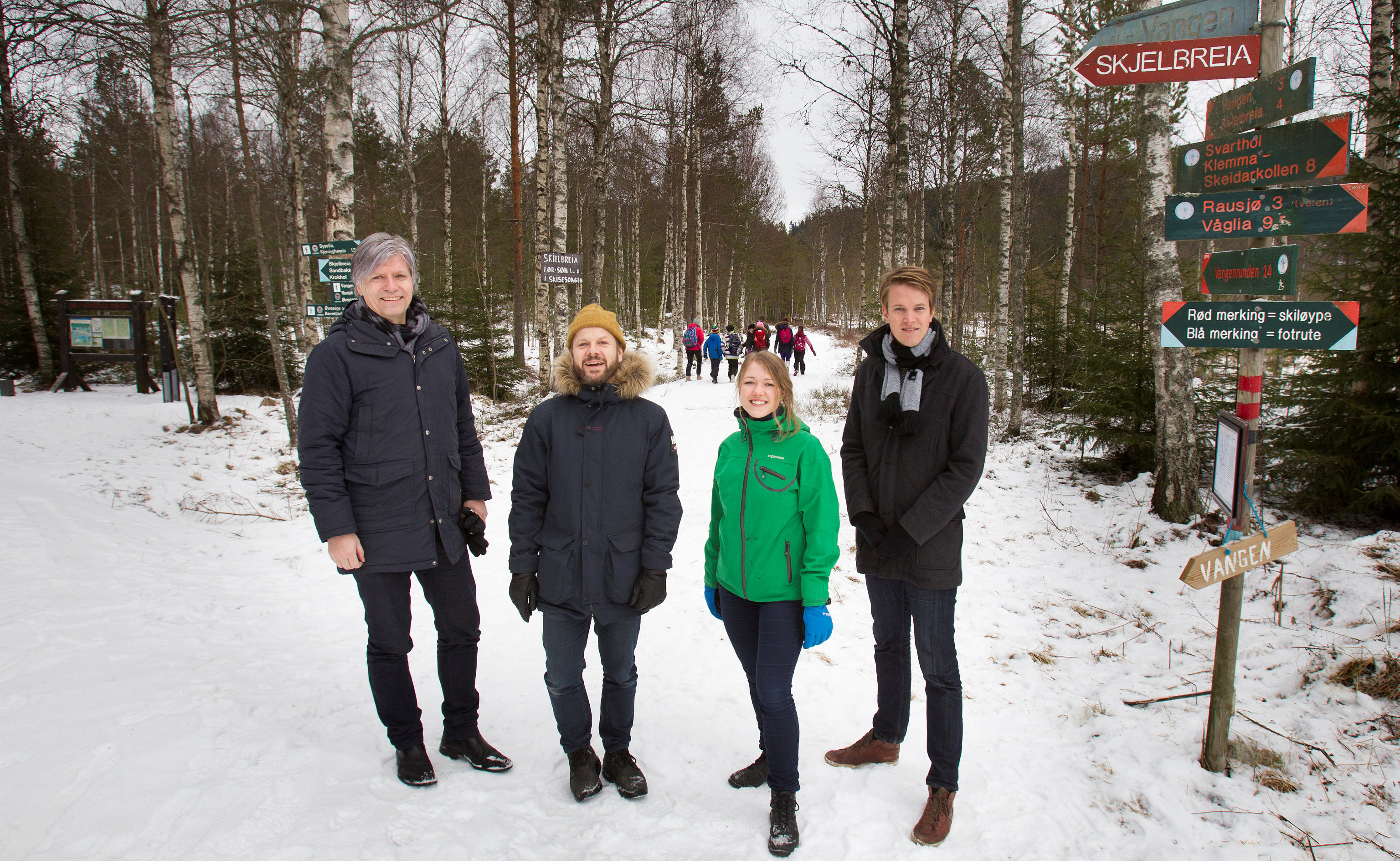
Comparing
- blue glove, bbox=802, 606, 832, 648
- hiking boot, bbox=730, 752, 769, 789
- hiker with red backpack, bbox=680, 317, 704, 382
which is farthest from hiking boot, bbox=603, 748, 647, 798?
hiker with red backpack, bbox=680, 317, 704, 382

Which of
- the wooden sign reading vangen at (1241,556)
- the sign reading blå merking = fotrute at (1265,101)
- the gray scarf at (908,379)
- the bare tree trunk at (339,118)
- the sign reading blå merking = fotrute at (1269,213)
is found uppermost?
the bare tree trunk at (339,118)

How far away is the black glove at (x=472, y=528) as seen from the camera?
2.92 meters

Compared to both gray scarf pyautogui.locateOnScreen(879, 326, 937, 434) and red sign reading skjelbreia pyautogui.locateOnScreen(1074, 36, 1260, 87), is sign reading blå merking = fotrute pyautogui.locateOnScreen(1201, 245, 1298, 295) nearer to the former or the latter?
red sign reading skjelbreia pyautogui.locateOnScreen(1074, 36, 1260, 87)

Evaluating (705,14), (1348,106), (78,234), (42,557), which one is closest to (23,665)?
(42,557)

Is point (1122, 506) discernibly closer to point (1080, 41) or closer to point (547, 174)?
point (547, 174)

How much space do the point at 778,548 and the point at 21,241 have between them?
1765cm

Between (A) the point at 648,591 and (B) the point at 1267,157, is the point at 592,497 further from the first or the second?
(B) the point at 1267,157

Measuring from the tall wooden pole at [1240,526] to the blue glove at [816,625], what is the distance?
1695 mm

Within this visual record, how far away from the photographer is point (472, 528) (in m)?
2.92

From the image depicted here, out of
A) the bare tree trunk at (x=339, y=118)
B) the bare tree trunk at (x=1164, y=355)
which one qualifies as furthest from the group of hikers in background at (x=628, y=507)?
the bare tree trunk at (x=339, y=118)

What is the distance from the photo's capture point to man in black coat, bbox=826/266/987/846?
2.56 m

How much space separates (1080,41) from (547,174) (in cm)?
1147

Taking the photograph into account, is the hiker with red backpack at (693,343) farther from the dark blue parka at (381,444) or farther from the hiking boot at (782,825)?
the hiking boot at (782,825)

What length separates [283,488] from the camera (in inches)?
317
